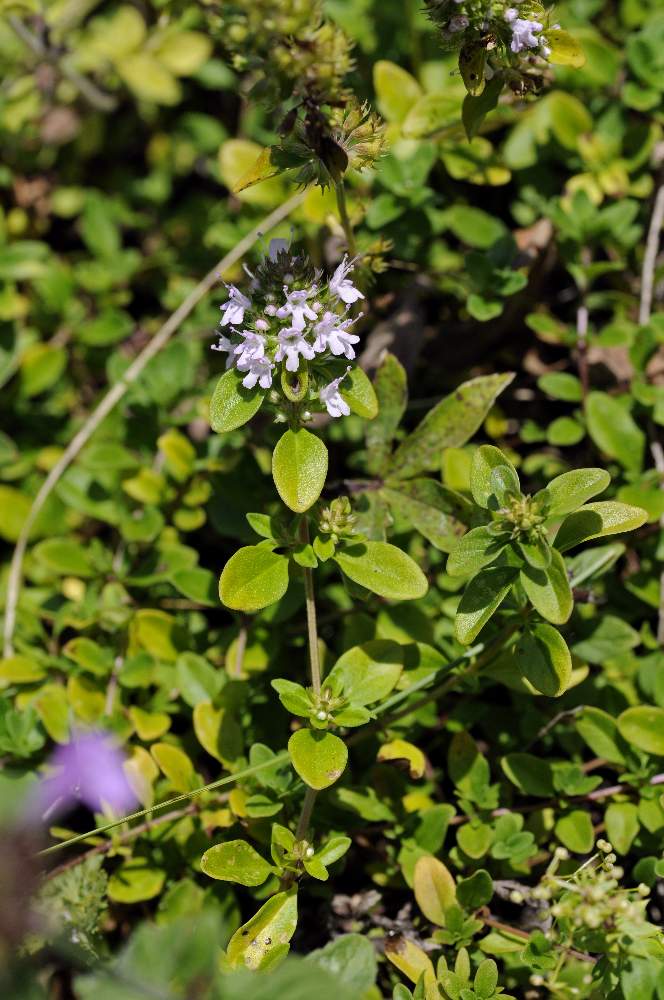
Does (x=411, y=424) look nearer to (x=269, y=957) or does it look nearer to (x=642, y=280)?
(x=642, y=280)

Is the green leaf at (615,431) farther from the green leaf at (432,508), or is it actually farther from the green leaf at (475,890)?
the green leaf at (475,890)

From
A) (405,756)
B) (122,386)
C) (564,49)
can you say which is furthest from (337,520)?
(122,386)

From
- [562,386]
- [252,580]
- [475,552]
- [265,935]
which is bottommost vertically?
[562,386]

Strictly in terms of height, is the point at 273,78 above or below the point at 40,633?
above

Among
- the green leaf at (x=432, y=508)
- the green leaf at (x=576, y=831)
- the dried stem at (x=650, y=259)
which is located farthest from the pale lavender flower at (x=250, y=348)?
the dried stem at (x=650, y=259)

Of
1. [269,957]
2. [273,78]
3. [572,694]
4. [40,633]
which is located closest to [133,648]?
[40,633]

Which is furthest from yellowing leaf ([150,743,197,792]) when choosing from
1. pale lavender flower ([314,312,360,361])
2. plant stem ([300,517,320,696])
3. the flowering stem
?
the flowering stem

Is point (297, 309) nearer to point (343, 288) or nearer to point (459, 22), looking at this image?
point (343, 288)
